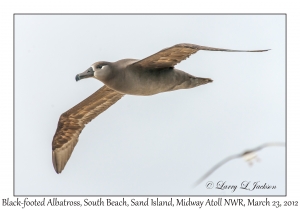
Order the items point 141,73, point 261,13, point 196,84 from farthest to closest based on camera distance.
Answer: point 261,13
point 196,84
point 141,73

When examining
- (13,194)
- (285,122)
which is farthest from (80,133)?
(285,122)

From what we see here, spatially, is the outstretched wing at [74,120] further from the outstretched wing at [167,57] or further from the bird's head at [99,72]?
the outstretched wing at [167,57]

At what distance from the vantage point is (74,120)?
13133 millimetres

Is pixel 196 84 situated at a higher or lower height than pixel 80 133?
higher

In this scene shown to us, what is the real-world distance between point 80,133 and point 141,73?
9.48 ft

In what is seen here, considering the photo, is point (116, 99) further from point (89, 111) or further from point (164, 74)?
point (164, 74)

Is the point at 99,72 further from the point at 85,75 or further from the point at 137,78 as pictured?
the point at 137,78

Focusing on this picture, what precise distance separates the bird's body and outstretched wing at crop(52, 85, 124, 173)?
1679 millimetres

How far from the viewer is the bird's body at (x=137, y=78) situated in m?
10.9

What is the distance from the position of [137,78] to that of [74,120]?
8.62 feet

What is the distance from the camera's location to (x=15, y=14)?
41.8 feet

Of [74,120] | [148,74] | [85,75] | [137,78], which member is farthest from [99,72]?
[74,120]

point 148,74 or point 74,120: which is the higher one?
point 148,74
